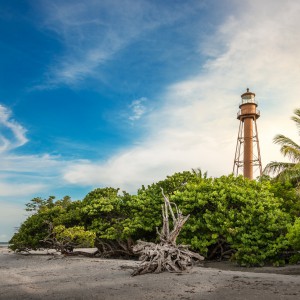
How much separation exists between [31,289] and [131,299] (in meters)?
2.57

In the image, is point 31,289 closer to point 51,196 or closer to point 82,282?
point 82,282

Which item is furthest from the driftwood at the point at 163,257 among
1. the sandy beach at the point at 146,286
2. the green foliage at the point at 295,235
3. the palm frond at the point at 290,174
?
the palm frond at the point at 290,174

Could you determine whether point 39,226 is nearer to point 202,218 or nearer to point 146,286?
point 202,218

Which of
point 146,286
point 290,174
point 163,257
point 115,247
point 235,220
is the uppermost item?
point 290,174

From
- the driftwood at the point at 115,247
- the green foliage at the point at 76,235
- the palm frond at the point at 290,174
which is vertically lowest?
the driftwood at the point at 115,247

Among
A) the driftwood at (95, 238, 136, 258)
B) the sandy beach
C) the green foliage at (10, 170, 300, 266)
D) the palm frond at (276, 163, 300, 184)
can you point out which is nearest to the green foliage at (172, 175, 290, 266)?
the green foliage at (10, 170, 300, 266)

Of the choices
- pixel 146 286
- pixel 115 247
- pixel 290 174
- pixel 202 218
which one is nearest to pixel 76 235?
pixel 115 247

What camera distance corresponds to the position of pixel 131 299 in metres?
7.23

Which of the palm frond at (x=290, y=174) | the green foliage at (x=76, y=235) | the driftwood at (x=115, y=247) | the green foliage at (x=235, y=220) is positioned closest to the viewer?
the green foliage at (x=235, y=220)

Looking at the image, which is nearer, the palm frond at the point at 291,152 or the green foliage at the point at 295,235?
the green foliage at the point at 295,235

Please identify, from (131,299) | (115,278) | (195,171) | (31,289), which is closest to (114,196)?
(195,171)

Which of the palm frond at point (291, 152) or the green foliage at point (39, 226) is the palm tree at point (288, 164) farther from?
the green foliage at point (39, 226)

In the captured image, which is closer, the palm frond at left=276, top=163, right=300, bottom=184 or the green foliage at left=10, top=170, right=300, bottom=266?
the green foliage at left=10, top=170, right=300, bottom=266

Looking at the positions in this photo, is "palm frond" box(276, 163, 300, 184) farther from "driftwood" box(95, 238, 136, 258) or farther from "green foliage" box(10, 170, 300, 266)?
"driftwood" box(95, 238, 136, 258)
